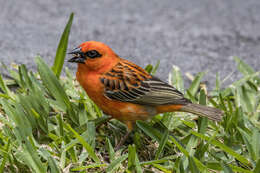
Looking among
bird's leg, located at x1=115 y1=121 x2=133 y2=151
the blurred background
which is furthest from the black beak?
the blurred background

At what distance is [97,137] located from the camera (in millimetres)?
3971

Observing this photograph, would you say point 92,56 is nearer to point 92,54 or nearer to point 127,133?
point 92,54

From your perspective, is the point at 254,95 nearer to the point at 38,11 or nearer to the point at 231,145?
the point at 231,145

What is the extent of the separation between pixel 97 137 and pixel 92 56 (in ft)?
2.48

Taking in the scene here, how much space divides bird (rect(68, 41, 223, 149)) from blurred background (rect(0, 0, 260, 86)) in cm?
122

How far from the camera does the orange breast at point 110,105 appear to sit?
3.85 meters

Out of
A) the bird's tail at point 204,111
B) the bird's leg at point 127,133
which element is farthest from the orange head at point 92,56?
the bird's tail at point 204,111

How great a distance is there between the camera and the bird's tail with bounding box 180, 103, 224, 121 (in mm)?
3863

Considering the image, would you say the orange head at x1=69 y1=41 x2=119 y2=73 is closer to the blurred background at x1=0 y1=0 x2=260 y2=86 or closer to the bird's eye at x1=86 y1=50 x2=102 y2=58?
the bird's eye at x1=86 y1=50 x2=102 y2=58

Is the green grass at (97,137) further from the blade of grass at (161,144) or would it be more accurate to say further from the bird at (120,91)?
the bird at (120,91)

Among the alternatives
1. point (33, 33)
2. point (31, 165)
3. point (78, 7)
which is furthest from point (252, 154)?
point (78, 7)

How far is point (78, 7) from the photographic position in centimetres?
700

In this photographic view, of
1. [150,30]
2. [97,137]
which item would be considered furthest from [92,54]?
[150,30]

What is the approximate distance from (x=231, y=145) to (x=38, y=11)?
4.02m
